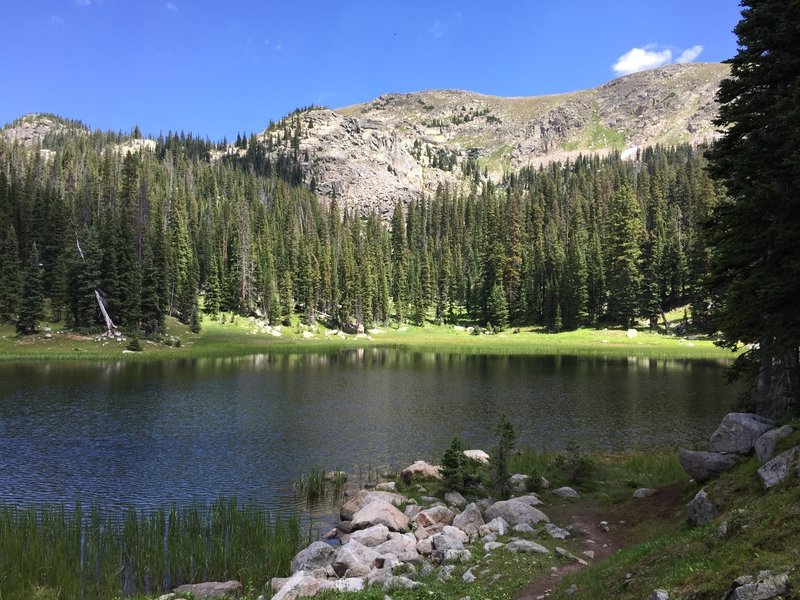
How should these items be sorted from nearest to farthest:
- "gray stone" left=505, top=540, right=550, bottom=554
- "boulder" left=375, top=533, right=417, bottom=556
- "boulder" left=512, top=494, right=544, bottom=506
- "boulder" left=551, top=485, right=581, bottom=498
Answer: "gray stone" left=505, top=540, right=550, bottom=554
"boulder" left=375, top=533, right=417, bottom=556
"boulder" left=512, top=494, right=544, bottom=506
"boulder" left=551, top=485, right=581, bottom=498

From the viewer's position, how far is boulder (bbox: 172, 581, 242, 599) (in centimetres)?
1471

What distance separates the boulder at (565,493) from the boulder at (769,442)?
9185 millimetres

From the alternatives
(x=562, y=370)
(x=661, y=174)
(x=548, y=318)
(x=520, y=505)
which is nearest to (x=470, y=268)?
(x=548, y=318)

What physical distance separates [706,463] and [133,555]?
64.1 ft

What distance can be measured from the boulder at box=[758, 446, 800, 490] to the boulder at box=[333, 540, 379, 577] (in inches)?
431

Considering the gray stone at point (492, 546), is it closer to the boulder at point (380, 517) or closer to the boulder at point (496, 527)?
the boulder at point (496, 527)

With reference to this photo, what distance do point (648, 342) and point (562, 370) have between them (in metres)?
37.3

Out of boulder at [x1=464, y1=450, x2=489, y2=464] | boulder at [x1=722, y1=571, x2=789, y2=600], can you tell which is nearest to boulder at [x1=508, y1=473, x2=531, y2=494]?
boulder at [x1=464, y1=450, x2=489, y2=464]

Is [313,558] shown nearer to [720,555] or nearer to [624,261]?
[720,555]

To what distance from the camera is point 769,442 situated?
14984 millimetres

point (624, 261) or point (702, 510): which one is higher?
point (624, 261)

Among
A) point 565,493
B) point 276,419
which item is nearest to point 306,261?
point 276,419

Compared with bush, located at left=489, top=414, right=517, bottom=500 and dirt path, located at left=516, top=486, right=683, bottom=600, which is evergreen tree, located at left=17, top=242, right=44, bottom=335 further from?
dirt path, located at left=516, top=486, right=683, bottom=600

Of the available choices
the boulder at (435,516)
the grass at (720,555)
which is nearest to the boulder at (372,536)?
the boulder at (435,516)
